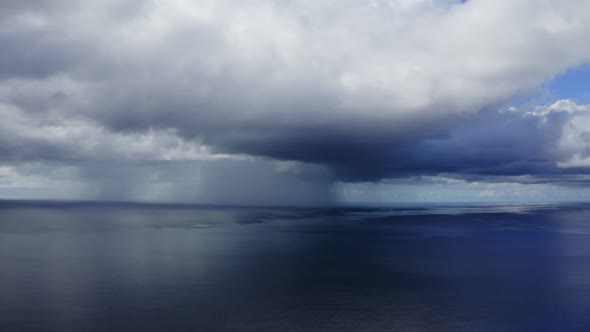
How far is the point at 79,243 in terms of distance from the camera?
9925cm

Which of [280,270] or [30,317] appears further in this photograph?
[280,270]

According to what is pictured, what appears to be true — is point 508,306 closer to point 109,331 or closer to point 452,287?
Answer: point 452,287

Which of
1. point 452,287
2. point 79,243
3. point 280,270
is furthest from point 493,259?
point 79,243

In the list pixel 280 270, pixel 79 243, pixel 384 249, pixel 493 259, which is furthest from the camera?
pixel 79 243

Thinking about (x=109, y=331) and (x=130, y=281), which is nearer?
(x=109, y=331)

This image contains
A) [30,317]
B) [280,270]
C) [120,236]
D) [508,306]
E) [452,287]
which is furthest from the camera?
[120,236]

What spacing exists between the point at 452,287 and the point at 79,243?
87520 millimetres

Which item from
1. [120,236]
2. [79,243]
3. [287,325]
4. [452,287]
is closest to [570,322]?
[452,287]

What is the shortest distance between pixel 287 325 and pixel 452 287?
2710cm

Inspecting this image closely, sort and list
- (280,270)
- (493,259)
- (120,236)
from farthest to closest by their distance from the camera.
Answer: (120,236)
(493,259)
(280,270)

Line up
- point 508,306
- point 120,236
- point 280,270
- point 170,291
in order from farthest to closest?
point 120,236
point 280,270
point 170,291
point 508,306

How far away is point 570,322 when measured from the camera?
134 ft

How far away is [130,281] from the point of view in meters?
→ 56.2

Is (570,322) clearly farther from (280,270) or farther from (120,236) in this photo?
(120,236)
